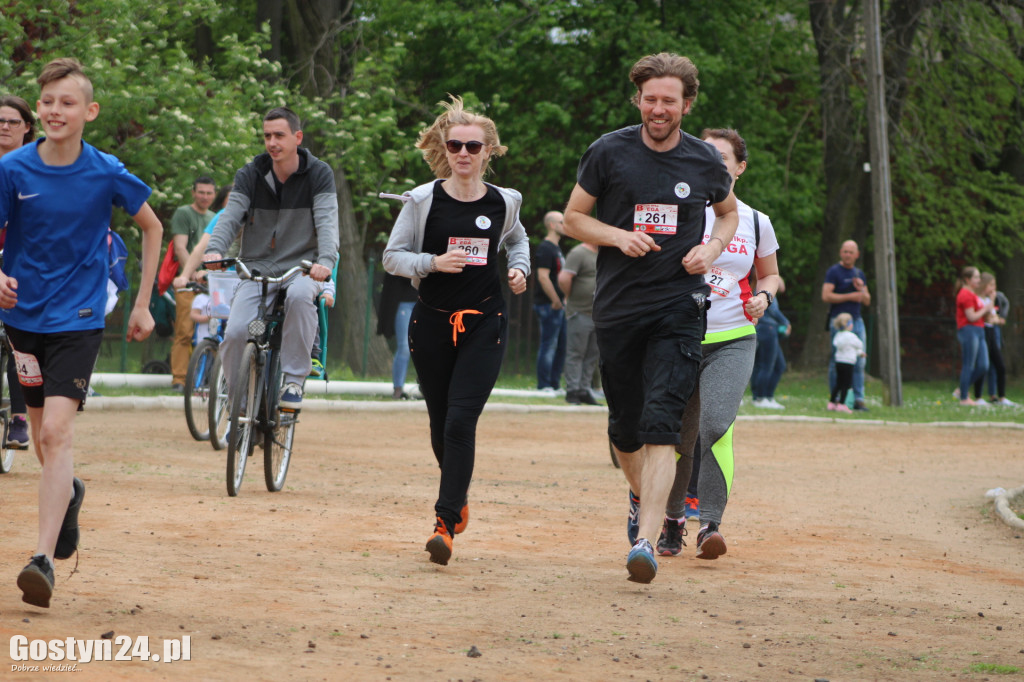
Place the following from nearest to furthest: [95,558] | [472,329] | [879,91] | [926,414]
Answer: [95,558] → [472,329] → [926,414] → [879,91]

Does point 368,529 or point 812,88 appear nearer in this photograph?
point 368,529

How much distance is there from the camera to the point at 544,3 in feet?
96.2

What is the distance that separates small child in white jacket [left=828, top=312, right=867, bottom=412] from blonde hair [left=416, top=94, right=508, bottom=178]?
1251cm

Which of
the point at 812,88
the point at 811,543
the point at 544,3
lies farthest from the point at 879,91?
the point at 811,543

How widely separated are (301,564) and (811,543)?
3.03 m

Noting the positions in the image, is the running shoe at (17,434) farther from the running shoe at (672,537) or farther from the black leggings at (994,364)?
the black leggings at (994,364)

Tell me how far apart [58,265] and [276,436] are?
136 inches

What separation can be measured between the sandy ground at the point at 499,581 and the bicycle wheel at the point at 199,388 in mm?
456

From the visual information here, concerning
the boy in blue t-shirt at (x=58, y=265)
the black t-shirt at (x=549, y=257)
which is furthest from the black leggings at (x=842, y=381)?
the boy in blue t-shirt at (x=58, y=265)

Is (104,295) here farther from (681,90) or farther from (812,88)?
(812,88)

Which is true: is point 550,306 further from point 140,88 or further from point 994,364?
point 994,364

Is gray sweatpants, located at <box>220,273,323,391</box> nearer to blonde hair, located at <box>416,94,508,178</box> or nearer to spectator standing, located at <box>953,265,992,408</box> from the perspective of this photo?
blonde hair, located at <box>416,94,508,178</box>

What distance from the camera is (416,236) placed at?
6.75m

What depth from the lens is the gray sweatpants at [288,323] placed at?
8.48 m
